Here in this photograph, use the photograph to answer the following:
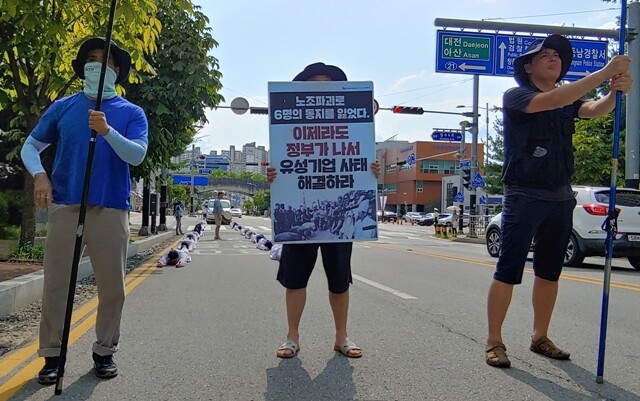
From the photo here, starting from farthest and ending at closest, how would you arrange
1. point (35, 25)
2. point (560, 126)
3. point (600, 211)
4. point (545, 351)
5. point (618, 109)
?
point (600, 211)
point (35, 25)
point (545, 351)
point (560, 126)
point (618, 109)

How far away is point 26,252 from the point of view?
31.8 ft

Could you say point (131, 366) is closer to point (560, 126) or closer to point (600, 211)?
point (560, 126)

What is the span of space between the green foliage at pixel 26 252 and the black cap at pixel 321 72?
6.88 m

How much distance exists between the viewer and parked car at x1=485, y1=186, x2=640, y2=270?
421 inches

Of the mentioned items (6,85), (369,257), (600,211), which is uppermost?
(6,85)

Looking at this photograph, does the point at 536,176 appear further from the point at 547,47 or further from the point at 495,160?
the point at 495,160

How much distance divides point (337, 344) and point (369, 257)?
352 inches

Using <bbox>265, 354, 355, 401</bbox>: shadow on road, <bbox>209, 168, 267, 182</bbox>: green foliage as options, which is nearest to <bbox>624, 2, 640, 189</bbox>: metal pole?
<bbox>265, 354, 355, 401</bbox>: shadow on road

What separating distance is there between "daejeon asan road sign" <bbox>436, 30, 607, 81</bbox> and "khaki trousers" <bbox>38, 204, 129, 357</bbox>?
51.1 ft

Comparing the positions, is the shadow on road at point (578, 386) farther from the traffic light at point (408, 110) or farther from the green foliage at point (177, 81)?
the traffic light at point (408, 110)

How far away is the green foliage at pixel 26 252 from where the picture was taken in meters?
9.56

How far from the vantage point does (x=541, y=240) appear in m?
4.22

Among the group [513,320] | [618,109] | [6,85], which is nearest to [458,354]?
[513,320]

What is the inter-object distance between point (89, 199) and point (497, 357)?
290 cm
